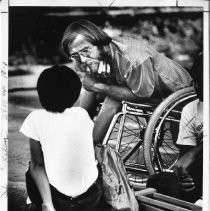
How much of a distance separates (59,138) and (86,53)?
→ 99 cm

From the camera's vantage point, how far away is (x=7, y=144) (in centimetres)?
400

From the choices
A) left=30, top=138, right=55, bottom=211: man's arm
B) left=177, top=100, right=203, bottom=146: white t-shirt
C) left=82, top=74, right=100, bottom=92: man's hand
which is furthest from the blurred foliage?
left=30, top=138, right=55, bottom=211: man's arm

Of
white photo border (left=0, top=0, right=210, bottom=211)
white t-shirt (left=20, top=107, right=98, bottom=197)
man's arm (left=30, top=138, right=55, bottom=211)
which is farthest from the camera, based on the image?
white photo border (left=0, top=0, right=210, bottom=211)

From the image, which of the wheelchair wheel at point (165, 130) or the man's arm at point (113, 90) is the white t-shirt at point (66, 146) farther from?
the wheelchair wheel at point (165, 130)

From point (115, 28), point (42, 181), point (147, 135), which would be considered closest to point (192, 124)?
point (147, 135)

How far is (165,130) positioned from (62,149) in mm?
1089

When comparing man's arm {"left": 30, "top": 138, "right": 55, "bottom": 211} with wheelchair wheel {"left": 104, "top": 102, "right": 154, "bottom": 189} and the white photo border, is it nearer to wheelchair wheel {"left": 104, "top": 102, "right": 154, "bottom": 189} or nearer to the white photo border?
the white photo border

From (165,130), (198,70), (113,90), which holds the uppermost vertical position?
(198,70)

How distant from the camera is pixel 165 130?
3932 mm

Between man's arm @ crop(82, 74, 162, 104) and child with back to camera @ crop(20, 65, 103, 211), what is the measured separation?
0.35m

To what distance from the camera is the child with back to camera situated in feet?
11.0

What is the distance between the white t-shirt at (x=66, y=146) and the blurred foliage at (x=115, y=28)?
2.44ft

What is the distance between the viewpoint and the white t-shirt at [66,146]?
3.46 m

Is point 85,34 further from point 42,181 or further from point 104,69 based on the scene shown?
point 42,181
